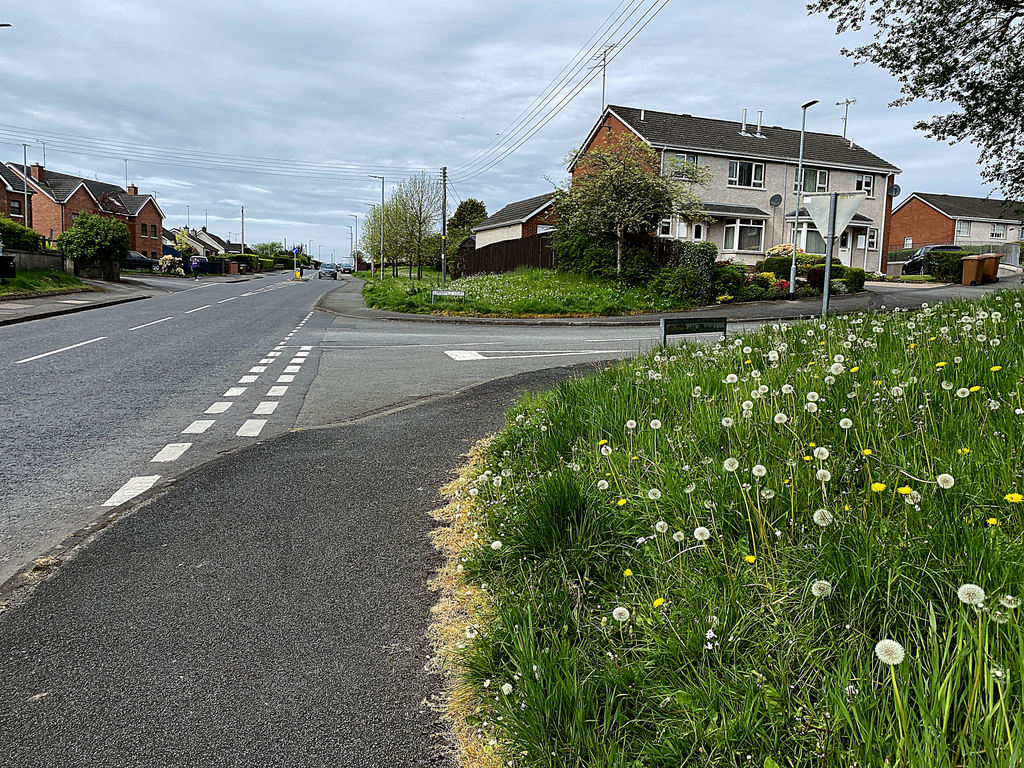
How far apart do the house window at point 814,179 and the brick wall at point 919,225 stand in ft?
105

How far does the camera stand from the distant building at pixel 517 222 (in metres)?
54.3

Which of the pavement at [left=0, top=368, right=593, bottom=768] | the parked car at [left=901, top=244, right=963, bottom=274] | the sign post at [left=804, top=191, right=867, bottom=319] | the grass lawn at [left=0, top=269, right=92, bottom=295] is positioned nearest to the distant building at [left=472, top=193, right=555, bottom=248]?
the parked car at [left=901, top=244, right=963, bottom=274]

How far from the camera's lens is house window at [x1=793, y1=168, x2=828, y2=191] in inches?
1799

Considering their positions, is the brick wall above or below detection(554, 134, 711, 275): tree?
above

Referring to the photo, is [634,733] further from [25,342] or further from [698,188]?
[698,188]

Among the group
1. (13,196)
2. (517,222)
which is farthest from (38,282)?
(13,196)

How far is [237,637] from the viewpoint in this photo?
326cm

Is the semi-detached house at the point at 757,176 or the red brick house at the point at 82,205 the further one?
the red brick house at the point at 82,205

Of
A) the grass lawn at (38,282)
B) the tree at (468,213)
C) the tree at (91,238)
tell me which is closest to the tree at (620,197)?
the grass lawn at (38,282)

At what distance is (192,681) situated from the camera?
2.90m

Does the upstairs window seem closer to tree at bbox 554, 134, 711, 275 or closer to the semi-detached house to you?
the semi-detached house

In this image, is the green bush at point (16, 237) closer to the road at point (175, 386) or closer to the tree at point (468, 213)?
the road at point (175, 386)

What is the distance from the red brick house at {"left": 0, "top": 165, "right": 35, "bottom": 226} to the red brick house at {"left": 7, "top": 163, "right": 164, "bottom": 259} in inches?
26.7

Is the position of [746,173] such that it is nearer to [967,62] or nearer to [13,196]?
[967,62]
